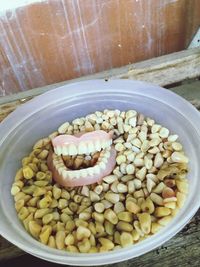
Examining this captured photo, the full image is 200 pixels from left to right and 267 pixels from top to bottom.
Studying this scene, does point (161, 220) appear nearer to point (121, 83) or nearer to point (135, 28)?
point (121, 83)

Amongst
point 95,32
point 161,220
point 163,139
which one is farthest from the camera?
point 95,32

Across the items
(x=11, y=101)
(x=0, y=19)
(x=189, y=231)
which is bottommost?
(x=189, y=231)

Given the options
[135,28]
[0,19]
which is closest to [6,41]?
[0,19]

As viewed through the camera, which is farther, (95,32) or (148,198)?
(95,32)

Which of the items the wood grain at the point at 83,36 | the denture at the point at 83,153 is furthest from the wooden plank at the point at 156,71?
the denture at the point at 83,153

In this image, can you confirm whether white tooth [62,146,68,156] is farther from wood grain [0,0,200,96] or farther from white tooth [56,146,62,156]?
wood grain [0,0,200,96]

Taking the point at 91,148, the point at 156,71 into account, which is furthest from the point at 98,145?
the point at 156,71
